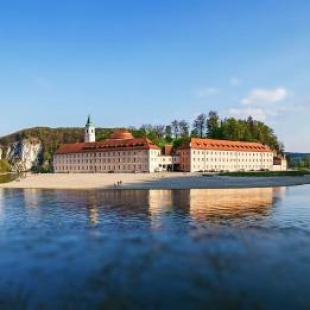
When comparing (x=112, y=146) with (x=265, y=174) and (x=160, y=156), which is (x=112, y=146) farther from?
(x=265, y=174)

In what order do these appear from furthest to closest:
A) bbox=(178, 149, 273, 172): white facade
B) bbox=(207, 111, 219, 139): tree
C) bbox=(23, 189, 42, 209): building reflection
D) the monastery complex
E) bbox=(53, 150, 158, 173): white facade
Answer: bbox=(207, 111, 219, 139): tree, the monastery complex, bbox=(178, 149, 273, 172): white facade, bbox=(53, 150, 158, 173): white facade, bbox=(23, 189, 42, 209): building reflection

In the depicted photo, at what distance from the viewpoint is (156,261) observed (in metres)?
20.2

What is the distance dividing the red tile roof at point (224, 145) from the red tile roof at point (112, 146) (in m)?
12.7

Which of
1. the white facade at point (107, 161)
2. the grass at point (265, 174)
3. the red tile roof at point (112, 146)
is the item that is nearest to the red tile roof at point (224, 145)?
the red tile roof at point (112, 146)

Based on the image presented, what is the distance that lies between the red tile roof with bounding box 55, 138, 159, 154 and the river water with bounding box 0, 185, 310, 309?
312ft

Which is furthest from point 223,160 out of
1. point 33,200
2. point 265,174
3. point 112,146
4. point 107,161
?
point 33,200

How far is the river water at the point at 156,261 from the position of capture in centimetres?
1516

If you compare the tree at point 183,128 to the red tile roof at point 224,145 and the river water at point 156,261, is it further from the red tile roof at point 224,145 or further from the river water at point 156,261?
the river water at point 156,261

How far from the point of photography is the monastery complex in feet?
426

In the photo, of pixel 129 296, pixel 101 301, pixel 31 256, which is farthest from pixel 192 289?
pixel 31 256

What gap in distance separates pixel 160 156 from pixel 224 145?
2460cm

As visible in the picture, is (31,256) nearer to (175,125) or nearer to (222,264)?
(222,264)

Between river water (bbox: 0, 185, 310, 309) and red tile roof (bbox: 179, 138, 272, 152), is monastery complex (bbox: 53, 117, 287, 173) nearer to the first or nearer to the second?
red tile roof (bbox: 179, 138, 272, 152)

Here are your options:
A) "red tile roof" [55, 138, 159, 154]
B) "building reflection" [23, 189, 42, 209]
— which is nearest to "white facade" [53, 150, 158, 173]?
"red tile roof" [55, 138, 159, 154]
